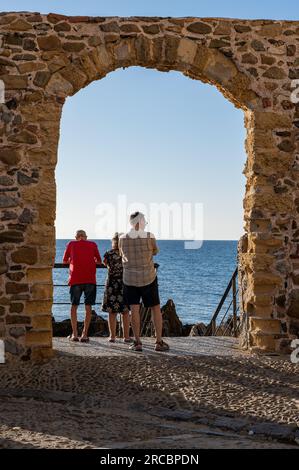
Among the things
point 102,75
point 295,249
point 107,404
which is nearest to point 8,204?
point 102,75

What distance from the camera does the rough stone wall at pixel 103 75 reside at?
7.49 meters

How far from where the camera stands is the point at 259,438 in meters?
4.80

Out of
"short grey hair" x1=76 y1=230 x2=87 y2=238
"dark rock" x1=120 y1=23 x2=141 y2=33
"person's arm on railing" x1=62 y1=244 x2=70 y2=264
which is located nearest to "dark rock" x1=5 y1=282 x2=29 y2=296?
"person's arm on railing" x1=62 y1=244 x2=70 y2=264

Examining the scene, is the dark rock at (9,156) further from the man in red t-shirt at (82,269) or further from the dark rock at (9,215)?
the man in red t-shirt at (82,269)

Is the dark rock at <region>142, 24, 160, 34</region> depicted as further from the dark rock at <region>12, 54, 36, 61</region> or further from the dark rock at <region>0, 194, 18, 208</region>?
the dark rock at <region>0, 194, 18, 208</region>

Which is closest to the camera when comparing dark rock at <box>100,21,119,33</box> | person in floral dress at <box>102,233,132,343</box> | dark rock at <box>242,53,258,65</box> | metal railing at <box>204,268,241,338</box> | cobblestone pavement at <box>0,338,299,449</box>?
cobblestone pavement at <box>0,338,299,449</box>

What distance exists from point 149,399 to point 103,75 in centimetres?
396

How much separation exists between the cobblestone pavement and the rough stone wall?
666 mm

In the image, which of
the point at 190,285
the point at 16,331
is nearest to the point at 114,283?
the point at 16,331

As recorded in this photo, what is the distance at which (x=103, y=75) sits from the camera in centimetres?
789

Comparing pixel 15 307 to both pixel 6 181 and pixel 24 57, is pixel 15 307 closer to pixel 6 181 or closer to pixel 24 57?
pixel 6 181

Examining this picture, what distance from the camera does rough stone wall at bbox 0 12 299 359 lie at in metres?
7.49

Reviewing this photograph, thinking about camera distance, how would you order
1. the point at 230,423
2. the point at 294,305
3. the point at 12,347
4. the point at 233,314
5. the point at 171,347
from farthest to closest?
the point at 233,314 → the point at 171,347 → the point at 294,305 → the point at 12,347 → the point at 230,423

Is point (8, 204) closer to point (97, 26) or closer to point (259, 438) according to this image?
point (97, 26)
